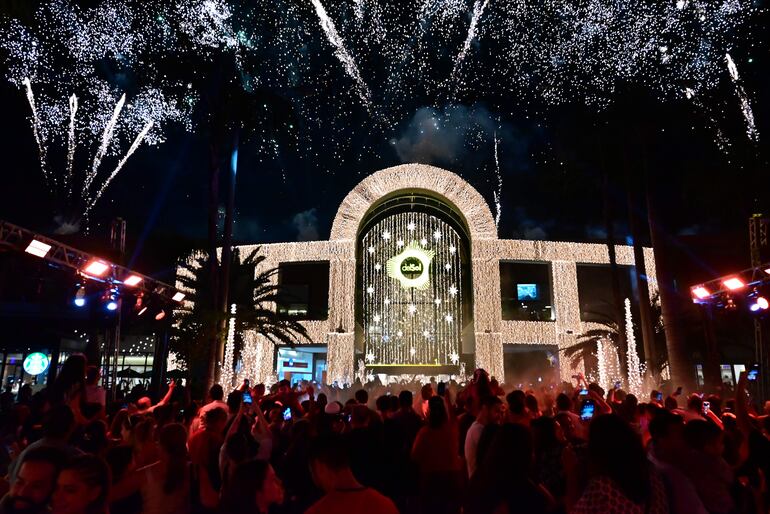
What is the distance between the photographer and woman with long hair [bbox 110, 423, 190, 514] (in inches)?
143

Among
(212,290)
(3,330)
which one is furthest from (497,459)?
(3,330)

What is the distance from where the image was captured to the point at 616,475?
8.48ft

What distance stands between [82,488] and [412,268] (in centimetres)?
2753

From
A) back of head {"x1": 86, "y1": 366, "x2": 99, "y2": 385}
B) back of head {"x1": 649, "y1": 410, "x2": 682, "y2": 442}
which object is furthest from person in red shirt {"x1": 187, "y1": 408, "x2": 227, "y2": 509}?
back of head {"x1": 86, "y1": 366, "x2": 99, "y2": 385}

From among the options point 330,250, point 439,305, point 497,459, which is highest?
point 330,250

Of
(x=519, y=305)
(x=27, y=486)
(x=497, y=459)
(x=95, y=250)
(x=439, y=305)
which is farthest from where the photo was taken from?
(x=519, y=305)

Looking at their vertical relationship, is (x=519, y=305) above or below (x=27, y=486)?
above

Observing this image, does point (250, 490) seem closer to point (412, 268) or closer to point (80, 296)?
point (80, 296)

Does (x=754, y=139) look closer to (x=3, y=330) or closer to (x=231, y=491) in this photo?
(x=231, y=491)

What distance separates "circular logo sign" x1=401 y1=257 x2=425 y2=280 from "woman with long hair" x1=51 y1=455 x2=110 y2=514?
89.6ft

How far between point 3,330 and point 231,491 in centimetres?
3326

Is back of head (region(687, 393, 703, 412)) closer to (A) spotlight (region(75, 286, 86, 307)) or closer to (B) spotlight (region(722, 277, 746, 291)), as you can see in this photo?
(B) spotlight (region(722, 277, 746, 291))

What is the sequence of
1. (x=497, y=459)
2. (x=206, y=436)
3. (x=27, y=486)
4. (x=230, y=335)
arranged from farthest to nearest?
(x=230, y=335) → (x=206, y=436) → (x=497, y=459) → (x=27, y=486)

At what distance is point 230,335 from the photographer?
68.8 feet
